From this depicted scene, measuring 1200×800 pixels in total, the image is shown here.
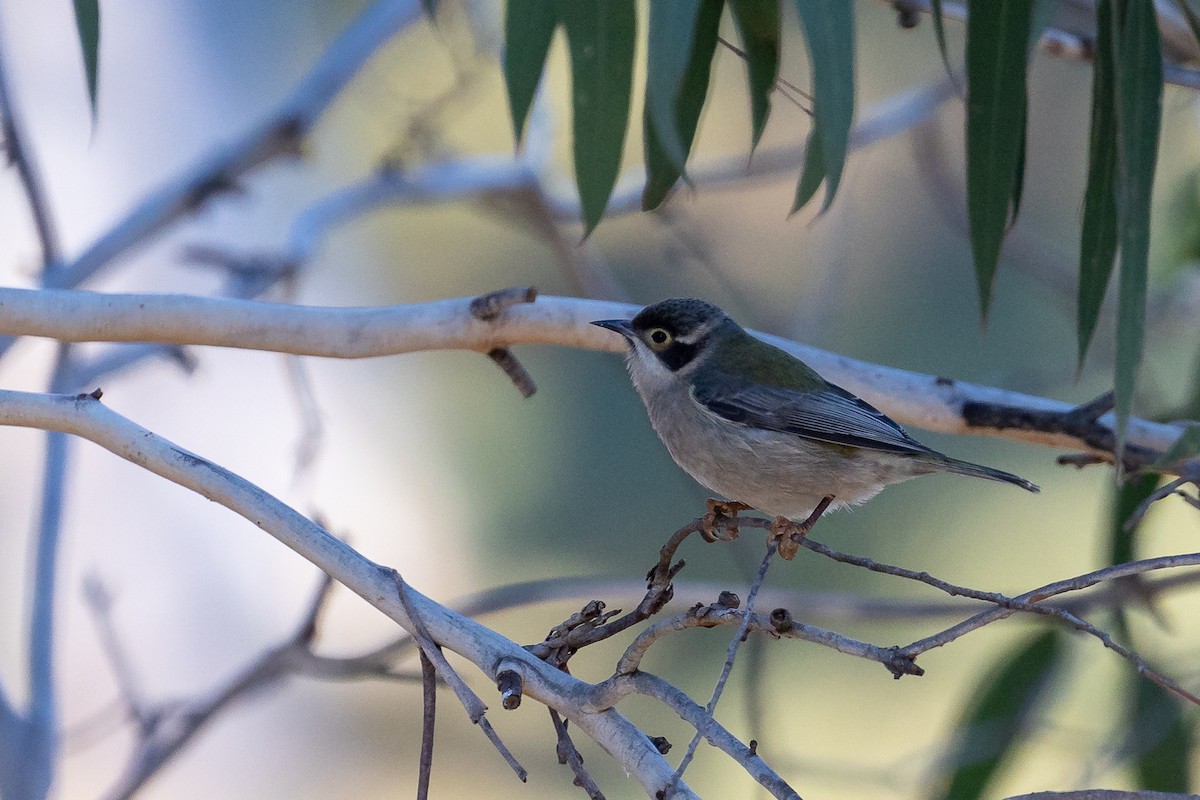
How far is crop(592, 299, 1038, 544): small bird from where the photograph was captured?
261cm

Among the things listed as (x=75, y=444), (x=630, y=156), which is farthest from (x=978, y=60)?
(x=630, y=156)

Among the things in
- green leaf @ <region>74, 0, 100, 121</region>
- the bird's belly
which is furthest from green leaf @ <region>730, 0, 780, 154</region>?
green leaf @ <region>74, 0, 100, 121</region>

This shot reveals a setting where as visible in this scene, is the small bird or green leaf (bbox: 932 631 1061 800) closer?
the small bird

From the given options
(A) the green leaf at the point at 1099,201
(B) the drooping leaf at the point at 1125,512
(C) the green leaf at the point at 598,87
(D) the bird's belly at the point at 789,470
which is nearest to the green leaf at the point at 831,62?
(C) the green leaf at the point at 598,87

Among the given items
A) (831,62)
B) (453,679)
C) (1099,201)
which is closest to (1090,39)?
(1099,201)

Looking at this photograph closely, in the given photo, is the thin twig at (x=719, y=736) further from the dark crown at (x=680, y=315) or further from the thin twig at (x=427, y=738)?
the dark crown at (x=680, y=315)

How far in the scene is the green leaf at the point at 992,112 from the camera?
2.11 metres

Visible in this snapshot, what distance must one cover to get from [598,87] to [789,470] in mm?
995

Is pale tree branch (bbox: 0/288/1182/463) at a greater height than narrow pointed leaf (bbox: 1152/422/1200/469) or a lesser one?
greater

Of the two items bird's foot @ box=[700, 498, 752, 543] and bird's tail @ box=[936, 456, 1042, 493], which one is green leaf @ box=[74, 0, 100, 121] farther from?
bird's tail @ box=[936, 456, 1042, 493]

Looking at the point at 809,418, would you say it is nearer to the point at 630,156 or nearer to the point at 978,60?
the point at 978,60

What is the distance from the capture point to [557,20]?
6.89ft

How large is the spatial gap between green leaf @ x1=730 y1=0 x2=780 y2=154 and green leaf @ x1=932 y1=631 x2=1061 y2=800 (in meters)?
1.97

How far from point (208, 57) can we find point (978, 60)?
4.71 metres
